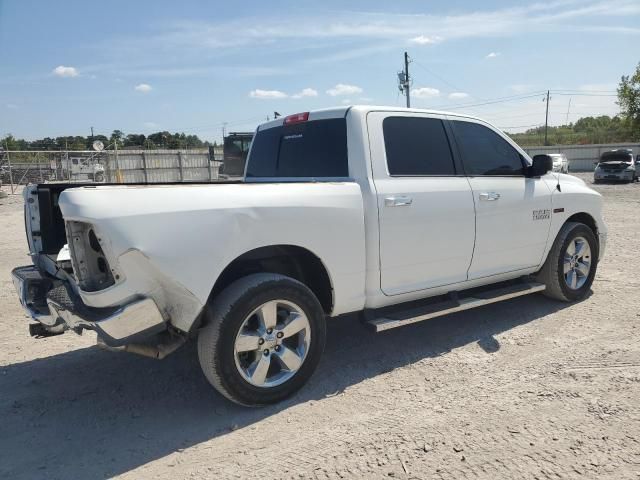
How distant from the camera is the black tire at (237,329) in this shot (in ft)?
10.2

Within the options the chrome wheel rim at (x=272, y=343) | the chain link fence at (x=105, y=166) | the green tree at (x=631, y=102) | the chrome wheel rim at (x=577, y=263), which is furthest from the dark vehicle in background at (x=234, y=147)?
the green tree at (x=631, y=102)

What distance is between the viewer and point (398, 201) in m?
3.85

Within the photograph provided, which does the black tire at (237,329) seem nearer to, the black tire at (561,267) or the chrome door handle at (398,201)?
the chrome door handle at (398,201)

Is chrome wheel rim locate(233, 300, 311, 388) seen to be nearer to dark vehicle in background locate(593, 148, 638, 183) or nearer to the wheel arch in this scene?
the wheel arch

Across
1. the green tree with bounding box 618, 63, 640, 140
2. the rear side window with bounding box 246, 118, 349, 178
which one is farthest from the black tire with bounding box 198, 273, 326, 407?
the green tree with bounding box 618, 63, 640, 140

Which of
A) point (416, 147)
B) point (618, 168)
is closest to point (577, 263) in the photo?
point (416, 147)

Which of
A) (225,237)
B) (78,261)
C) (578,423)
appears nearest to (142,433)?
(78,261)

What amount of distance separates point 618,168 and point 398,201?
2683 cm

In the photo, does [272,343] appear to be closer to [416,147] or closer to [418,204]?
[418,204]

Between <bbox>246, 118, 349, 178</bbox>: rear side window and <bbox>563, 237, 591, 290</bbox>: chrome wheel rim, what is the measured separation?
2.87m

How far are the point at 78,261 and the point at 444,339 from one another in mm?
3106

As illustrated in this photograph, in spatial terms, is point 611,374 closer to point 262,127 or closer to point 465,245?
point 465,245

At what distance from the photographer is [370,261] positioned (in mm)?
3777

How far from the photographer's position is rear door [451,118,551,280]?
449cm
